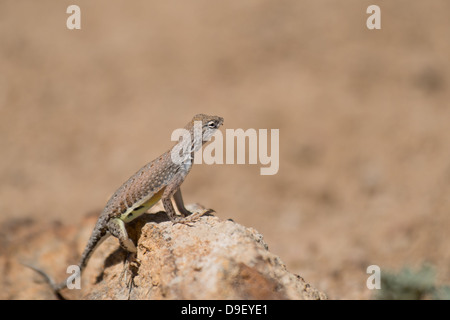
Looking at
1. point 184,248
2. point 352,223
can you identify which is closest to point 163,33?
point 352,223

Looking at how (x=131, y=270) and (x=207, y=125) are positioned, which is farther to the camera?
(x=207, y=125)

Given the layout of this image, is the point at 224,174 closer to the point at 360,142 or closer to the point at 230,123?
the point at 230,123

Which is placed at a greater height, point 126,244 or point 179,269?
point 126,244

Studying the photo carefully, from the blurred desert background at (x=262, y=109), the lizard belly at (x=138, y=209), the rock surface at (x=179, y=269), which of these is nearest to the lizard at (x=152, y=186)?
the lizard belly at (x=138, y=209)

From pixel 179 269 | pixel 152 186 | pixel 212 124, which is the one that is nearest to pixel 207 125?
pixel 212 124

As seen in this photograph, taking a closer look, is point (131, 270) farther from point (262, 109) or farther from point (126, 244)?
point (262, 109)

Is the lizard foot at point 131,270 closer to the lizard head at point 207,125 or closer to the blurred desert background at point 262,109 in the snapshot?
the lizard head at point 207,125
